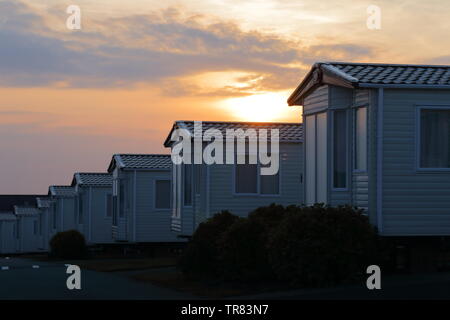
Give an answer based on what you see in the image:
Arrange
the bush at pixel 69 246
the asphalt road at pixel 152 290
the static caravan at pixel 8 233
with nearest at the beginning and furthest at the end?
the asphalt road at pixel 152 290 → the bush at pixel 69 246 → the static caravan at pixel 8 233

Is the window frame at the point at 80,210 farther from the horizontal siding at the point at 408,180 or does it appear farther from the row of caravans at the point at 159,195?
the horizontal siding at the point at 408,180

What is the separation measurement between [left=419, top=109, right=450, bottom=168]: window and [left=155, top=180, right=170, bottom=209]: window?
1967cm

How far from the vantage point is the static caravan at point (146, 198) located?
1524 inches

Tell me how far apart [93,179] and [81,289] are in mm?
25787

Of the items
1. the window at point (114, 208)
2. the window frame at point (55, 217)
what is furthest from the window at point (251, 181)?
the window frame at point (55, 217)

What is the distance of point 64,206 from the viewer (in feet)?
170

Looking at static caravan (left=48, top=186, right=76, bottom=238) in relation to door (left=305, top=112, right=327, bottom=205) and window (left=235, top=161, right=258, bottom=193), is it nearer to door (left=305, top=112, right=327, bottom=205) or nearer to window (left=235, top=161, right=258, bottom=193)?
window (left=235, top=161, right=258, bottom=193)

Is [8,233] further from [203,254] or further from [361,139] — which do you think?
[361,139]

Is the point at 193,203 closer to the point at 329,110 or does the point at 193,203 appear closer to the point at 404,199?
the point at 329,110

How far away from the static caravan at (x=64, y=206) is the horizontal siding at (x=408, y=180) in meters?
32.5

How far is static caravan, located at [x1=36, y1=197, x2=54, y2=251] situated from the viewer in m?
56.4

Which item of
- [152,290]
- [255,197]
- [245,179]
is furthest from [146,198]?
[152,290]
